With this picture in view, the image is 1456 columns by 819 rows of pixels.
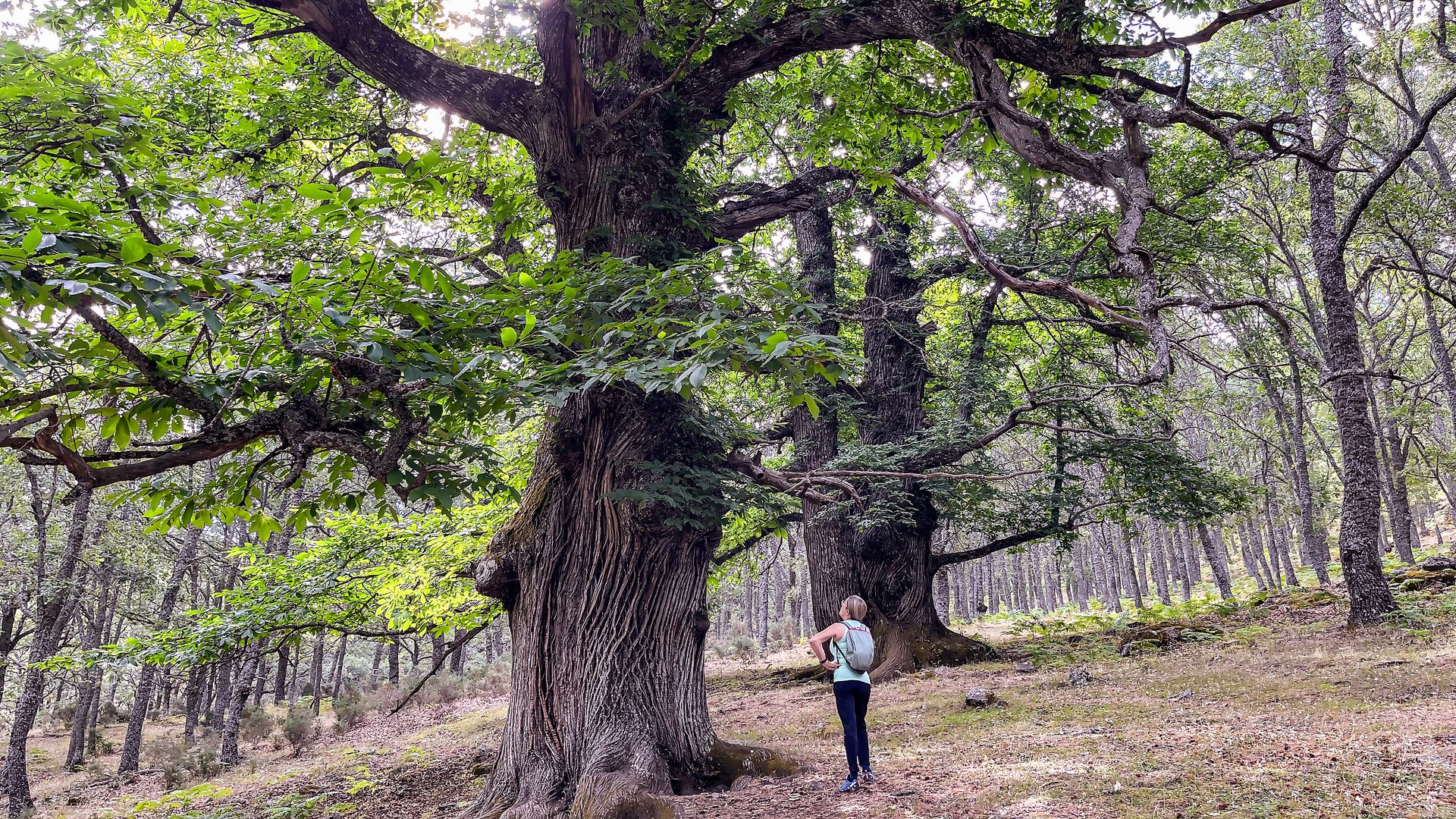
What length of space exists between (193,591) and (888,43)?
27.2 m

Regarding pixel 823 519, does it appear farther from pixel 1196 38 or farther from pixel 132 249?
pixel 132 249

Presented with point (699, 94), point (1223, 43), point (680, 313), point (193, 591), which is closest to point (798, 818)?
point (680, 313)

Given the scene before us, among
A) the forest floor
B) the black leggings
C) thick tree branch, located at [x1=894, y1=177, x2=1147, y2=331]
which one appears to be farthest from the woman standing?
thick tree branch, located at [x1=894, y1=177, x2=1147, y2=331]

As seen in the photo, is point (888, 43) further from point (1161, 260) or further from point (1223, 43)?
point (1223, 43)

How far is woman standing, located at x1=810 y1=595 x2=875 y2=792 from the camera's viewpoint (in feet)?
17.9

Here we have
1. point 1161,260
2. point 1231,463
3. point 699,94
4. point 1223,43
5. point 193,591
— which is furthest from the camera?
point 1231,463

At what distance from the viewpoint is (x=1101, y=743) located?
5.89 m

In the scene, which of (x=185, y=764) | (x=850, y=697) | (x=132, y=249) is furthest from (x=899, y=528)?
(x=185, y=764)

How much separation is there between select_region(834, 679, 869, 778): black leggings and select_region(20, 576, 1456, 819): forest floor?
0.28 meters

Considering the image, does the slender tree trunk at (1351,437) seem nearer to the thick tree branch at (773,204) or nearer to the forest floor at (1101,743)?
the forest floor at (1101,743)

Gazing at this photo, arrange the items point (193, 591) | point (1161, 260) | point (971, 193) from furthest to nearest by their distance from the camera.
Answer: point (193, 591) < point (971, 193) < point (1161, 260)

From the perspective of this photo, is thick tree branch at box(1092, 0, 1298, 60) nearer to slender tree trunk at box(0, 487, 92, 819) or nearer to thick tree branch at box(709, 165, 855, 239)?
thick tree branch at box(709, 165, 855, 239)

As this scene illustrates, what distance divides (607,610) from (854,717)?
2.11 meters

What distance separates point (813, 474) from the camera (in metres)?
5.50
